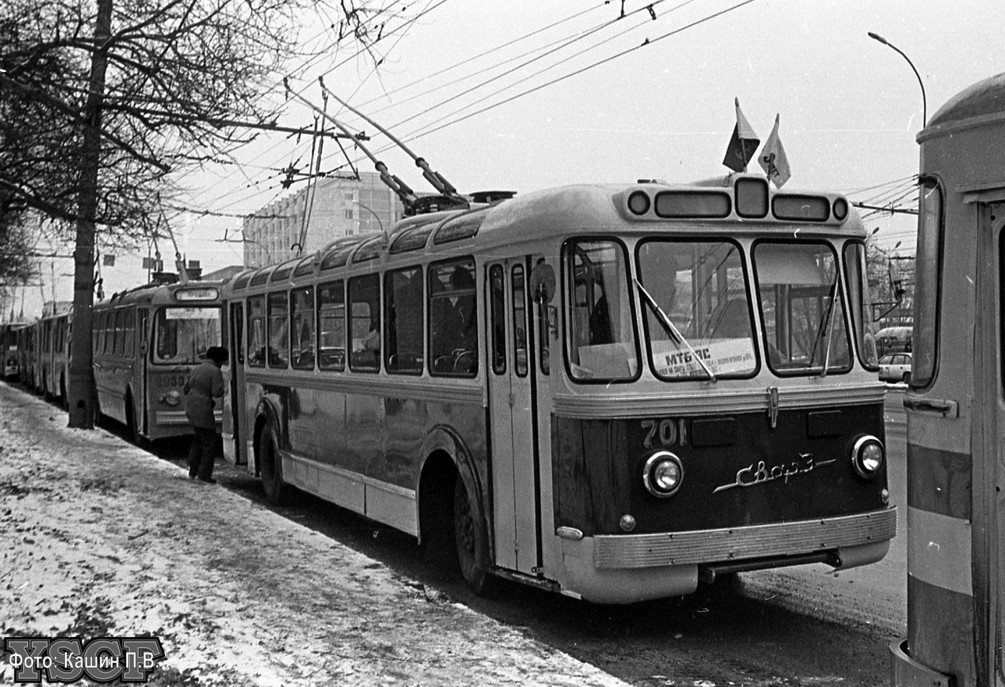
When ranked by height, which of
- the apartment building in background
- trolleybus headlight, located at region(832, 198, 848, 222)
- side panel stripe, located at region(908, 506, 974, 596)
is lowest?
side panel stripe, located at region(908, 506, 974, 596)

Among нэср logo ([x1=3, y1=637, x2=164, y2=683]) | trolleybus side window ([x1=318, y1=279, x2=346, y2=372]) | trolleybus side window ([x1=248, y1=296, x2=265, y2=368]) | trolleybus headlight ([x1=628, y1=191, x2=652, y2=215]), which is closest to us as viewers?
нэср logo ([x1=3, y1=637, x2=164, y2=683])

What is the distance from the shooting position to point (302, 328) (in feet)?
42.2

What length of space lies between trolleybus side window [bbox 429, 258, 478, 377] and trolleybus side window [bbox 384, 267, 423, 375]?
0.29 m

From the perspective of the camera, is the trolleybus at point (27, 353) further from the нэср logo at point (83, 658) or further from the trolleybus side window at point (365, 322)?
the нэср logo at point (83, 658)

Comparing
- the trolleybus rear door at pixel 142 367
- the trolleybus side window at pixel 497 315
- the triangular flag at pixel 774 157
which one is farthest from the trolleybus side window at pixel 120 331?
the trolleybus side window at pixel 497 315

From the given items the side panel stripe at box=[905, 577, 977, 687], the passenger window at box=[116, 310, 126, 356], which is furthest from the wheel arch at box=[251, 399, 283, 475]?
the side panel stripe at box=[905, 577, 977, 687]

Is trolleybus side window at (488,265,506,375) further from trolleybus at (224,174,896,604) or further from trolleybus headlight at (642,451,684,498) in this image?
trolleybus headlight at (642,451,684,498)

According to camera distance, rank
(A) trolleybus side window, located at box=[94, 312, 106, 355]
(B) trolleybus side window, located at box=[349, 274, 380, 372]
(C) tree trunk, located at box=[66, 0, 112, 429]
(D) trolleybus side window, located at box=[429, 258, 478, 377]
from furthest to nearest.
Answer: (A) trolleybus side window, located at box=[94, 312, 106, 355] < (B) trolleybus side window, located at box=[349, 274, 380, 372] < (C) tree trunk, located at box=[66, 0, 112, 429] < (D) trolleybus side window, located at box=[429, 258, 478, 377]

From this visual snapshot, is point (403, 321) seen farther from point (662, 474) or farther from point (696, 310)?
point (662, 474)

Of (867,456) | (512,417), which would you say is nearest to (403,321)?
(512,417)

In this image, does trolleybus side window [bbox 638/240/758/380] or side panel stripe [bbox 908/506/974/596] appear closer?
side panel stripe [bbox 908/506/974/596]

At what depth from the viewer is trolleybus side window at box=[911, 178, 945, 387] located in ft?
15.0

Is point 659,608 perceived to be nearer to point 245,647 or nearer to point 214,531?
point 245,647

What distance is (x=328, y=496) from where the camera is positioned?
12.0 m
